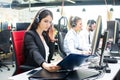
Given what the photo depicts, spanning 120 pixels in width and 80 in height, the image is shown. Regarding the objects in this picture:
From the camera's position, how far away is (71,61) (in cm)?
155

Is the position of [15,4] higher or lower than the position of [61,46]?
higher

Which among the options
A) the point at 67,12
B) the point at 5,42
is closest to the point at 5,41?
the point at 5,42

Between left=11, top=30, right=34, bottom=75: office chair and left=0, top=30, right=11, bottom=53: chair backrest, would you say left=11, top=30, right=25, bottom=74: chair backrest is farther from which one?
left=0, top=30, right=11, bottom=53: chair backrest

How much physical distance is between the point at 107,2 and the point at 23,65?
18.0ft

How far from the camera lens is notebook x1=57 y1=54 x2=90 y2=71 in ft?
4.87

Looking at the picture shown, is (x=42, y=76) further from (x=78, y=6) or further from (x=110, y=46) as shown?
(x=78, y=6)

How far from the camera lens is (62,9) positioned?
7.74 m

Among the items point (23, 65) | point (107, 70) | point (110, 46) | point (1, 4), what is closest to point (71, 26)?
point (110, 46)

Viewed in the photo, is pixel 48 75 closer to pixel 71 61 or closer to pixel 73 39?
pixel 71 61

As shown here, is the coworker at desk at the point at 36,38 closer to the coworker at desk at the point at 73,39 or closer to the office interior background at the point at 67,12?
the coworker at desk at the point at 73,39

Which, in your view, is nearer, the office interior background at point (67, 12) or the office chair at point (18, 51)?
the office chair at point (18, 51)

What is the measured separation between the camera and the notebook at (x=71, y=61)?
1.48 m

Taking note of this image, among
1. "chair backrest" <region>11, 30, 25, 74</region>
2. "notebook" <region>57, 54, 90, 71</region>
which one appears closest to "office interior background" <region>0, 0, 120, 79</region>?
"chair backrest" <region>11, 30, 25, 74</region>

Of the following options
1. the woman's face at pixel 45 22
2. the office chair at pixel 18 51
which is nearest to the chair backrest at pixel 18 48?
the office chair at pixel 18 51
